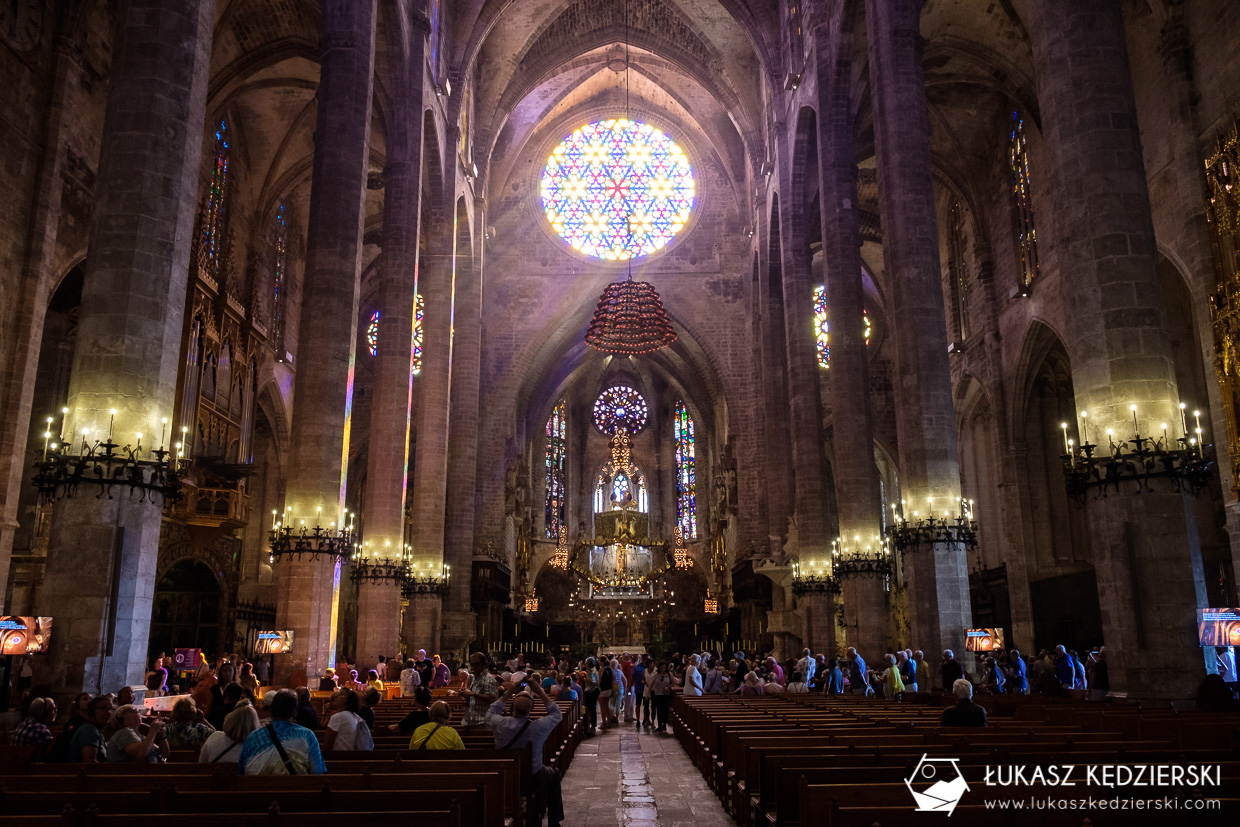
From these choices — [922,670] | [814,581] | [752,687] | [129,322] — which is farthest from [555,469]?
[129,322]

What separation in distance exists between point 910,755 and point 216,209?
79.4ft

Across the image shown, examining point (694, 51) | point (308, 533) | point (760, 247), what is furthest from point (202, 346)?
point (694, 51)

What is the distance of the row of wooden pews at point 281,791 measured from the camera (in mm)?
3607

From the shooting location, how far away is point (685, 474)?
48719 millimetres

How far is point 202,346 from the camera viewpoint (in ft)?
74.0

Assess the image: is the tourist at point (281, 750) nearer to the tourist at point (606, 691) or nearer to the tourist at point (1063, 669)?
the tourist at point (1063, 669)

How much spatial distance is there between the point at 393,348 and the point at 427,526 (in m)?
5.25

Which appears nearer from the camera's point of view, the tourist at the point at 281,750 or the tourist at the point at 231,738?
the tourist at the point at 281,750

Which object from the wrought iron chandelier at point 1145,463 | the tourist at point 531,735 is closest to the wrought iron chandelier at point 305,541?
the tourist at point 531,735

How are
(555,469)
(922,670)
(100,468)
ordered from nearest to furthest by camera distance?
(100,468)
(922,670)
(555,469)

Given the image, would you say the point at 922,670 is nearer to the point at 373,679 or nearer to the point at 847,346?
the point at 847,346

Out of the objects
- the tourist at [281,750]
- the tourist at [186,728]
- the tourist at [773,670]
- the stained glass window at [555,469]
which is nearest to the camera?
the tourist at [281,750]

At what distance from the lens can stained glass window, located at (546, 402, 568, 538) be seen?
47.8 m

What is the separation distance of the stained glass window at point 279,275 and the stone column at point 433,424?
19.3ft
